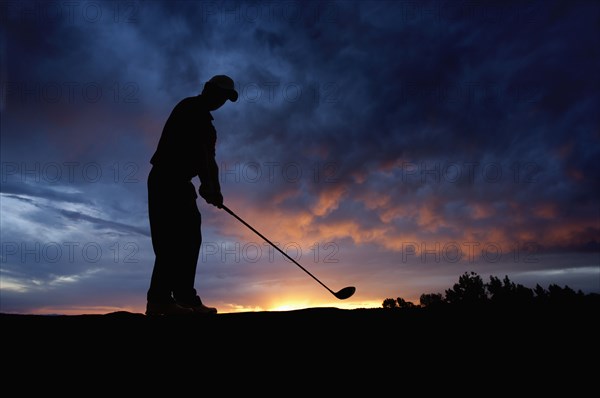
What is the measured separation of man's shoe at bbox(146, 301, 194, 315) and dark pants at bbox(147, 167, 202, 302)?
9 centimetres

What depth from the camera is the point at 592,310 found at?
11.5 feet

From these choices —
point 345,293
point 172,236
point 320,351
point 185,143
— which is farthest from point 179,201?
point 345,293

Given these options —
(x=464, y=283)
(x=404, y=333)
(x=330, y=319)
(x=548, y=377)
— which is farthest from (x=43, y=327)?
(x=464, y=283)

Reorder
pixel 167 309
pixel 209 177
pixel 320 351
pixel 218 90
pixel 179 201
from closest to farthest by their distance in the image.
Result: pixel 320 351, pixel 167 309, pixel 179 201, pixel 218 90, pixel 209 177

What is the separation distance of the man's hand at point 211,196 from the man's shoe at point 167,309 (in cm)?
146

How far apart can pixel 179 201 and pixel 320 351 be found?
9.19 feet

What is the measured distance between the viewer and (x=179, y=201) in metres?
4.65

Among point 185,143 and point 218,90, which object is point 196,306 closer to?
point 185,143

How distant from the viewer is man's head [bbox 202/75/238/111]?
4879mm

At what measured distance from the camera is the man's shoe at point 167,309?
425 cm

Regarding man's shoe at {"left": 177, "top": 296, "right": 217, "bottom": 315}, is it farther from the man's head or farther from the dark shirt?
the man's head

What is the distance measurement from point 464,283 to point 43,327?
1083 cm

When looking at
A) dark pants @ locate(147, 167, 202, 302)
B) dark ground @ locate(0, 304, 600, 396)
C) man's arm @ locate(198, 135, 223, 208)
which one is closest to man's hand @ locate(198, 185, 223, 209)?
man's arm @ locate(198, 135, 223, 208)

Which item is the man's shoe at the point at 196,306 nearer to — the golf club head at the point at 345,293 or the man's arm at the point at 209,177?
the man's arm at the point at 209,177
